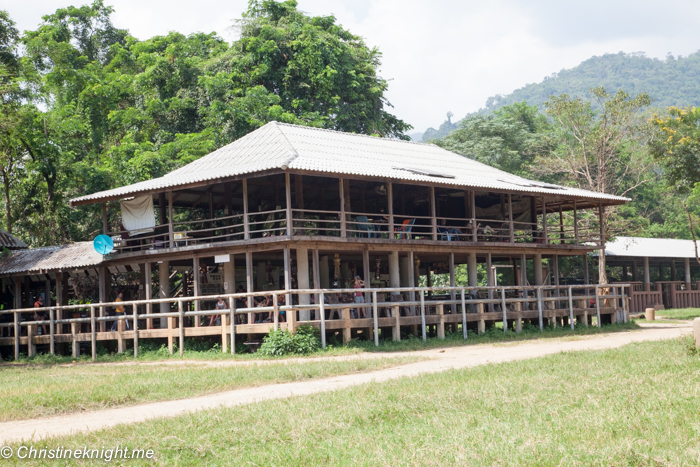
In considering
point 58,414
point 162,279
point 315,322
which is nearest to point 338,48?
point 162,279

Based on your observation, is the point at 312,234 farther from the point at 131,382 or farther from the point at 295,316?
the point at 131,382

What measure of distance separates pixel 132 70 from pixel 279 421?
36.9 meters

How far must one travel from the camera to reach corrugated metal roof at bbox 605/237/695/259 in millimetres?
38375

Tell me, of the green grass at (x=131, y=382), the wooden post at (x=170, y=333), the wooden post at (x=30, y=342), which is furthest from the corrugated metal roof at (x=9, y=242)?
the green grass at (x=131, y=382)

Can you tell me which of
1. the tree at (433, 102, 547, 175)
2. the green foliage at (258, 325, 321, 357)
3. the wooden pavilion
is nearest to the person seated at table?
the wooden pavilion

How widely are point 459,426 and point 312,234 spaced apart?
1694cm

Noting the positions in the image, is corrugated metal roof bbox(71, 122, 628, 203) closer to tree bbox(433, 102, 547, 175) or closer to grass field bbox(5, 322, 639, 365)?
grass field bbox(5, 322, 639, 365)

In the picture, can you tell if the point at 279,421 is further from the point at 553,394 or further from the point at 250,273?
the point at 250,273

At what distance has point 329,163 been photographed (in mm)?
21391

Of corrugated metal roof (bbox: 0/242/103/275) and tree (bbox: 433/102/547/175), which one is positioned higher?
tree (bbox: 433/102/547/175)

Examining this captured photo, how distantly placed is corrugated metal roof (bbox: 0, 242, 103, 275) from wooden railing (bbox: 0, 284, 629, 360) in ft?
5.48

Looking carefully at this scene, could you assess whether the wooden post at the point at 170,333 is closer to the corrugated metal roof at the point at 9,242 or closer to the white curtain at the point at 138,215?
the white curtain at the point at 138,215

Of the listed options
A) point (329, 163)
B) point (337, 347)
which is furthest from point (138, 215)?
point (337, 347)

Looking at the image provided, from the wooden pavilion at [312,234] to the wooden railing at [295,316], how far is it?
71mm
